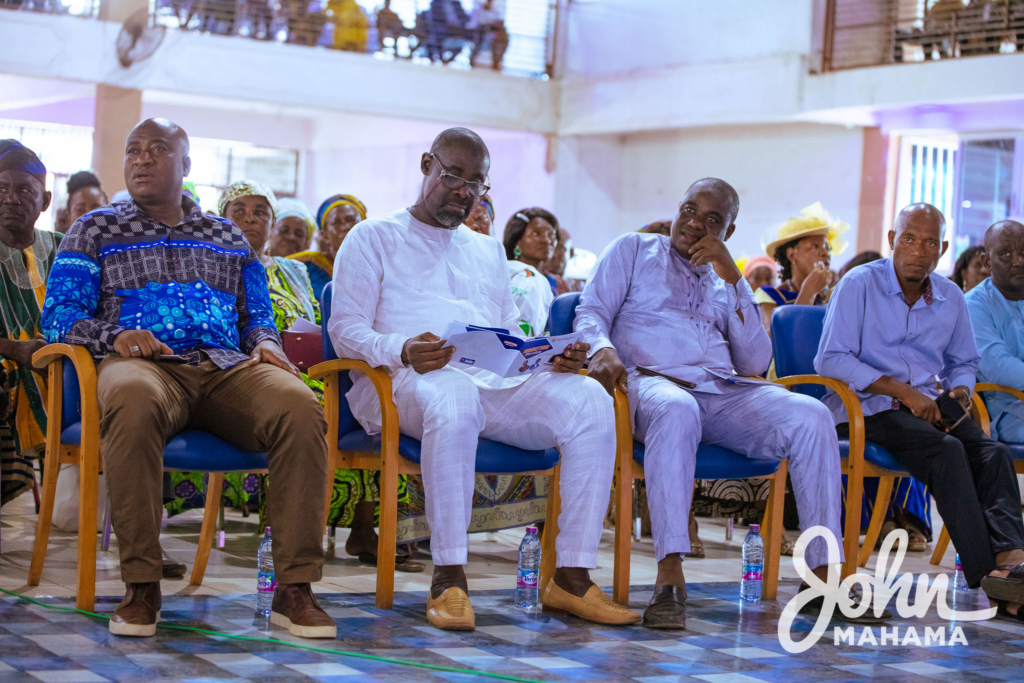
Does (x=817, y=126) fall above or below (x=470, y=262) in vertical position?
above

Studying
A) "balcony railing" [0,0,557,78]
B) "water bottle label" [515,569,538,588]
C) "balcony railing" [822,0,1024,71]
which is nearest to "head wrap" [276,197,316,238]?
"water bottle label" [515,569,538,588]

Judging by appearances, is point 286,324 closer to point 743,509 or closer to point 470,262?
point 470,262

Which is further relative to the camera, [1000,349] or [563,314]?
[1000,349]

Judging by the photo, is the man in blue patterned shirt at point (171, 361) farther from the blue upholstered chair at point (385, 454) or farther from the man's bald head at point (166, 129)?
the blue upholstered chair at point (385, 454)

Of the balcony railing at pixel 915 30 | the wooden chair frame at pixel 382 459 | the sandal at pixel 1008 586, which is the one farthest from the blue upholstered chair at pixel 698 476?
the balcony railing at pixel 915 30

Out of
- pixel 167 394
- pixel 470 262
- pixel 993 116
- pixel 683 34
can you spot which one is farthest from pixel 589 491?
pixel 683 34

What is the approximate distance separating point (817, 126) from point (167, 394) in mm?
10119

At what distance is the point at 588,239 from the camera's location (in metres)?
13.8

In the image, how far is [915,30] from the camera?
11.0m

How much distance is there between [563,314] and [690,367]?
0.45 m

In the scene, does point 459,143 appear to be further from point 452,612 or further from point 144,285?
point 452,612

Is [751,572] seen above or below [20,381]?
below

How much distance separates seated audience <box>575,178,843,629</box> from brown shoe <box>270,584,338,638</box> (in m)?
0.92

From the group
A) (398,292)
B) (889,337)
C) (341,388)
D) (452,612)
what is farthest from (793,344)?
(452,612)
